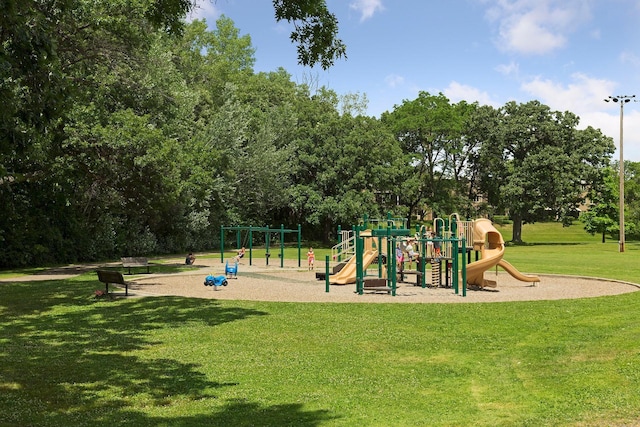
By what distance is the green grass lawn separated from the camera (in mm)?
7188

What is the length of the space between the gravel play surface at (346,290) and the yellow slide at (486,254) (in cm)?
49

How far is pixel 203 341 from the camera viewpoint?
11.5 m

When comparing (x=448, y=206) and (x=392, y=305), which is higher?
(x=448, y=206)

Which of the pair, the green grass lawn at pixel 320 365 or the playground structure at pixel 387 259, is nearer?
the green grass lawn at pixel 320 365

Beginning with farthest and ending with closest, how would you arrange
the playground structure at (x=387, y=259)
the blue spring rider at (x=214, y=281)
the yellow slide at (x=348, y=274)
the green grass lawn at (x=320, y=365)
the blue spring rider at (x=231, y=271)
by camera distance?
the blue spring rider at (x=231, y=271) → the yellow slide at (x=348, y=274) → the blue spring rider at (x=214, y=281) → the playground structure at (x=387, y=259) → the green grass lawn at (x=320, y=365)

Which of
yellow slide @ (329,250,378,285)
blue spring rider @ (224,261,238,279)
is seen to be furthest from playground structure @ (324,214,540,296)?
blue spring rider @ (224,261,238,279)

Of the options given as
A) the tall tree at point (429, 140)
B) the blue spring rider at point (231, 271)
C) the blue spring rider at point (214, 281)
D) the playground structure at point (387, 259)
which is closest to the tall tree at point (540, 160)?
the tall tree at point (429, 140)

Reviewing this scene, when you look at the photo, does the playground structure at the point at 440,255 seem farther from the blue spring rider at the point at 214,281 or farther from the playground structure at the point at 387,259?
the blue spring rider at the point at 214,281

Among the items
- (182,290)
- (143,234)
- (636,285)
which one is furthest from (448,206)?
(182,290)


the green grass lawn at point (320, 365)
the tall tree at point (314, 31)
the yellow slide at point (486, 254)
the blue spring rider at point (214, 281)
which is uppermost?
the tall tree at point (314, 31)

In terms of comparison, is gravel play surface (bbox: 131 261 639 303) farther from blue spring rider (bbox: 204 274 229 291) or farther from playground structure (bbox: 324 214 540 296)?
playground structure (bbox: 324 214 540 296)

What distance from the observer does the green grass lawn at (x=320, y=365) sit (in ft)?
23.6

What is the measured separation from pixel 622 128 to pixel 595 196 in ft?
66.0

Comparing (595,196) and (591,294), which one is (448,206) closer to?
(595,196)
